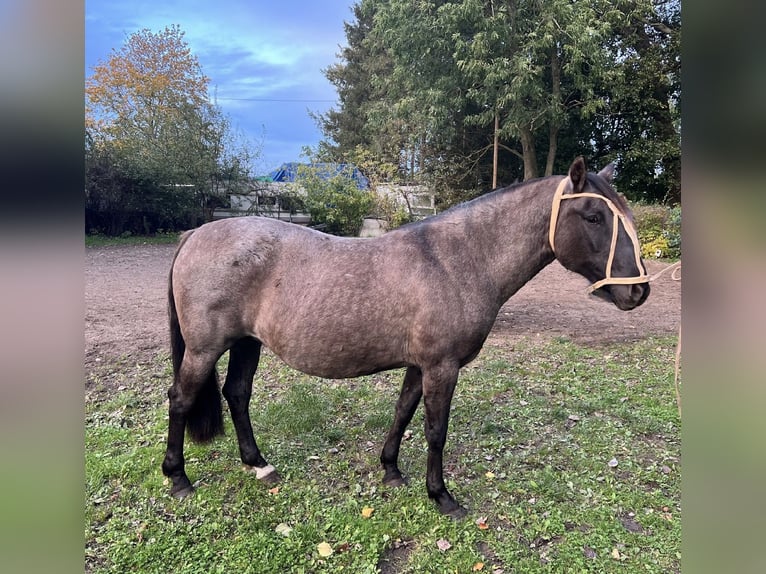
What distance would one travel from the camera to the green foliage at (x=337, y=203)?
15731mm

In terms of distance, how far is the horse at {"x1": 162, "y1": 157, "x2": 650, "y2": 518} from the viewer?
2525 mm

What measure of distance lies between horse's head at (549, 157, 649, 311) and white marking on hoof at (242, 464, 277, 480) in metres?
2.50

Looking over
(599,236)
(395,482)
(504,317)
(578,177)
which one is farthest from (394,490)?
(504,317)

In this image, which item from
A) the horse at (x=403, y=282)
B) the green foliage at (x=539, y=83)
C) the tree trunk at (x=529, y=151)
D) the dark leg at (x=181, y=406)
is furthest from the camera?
the tree trunk at (x=529, y=151)

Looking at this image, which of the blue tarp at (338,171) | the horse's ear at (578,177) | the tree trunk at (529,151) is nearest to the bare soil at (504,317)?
the horse's ear at (578,177)

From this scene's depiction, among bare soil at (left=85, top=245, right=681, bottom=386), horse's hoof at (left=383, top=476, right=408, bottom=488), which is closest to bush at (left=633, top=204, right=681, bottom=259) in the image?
bare soil at (left=85, top=245, right=681, bottom=386)

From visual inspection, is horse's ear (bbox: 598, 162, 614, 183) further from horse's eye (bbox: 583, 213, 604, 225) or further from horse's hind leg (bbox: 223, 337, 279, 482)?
horse's hind leg (bbox: 223, 337, 279, 482)

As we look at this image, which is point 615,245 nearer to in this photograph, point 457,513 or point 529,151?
point 457,513

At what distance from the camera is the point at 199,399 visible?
3.12m

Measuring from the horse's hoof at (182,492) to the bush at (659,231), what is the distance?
452 inches

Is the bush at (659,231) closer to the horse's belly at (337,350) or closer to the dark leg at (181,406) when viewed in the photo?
the horse's belly at (337,350)

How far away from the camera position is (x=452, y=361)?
2.68 meters

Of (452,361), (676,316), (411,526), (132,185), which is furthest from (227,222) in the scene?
(132,185)
